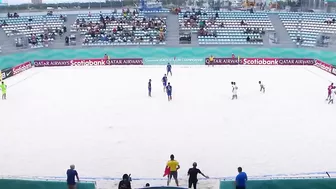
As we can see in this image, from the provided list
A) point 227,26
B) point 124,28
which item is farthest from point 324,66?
point 124,28

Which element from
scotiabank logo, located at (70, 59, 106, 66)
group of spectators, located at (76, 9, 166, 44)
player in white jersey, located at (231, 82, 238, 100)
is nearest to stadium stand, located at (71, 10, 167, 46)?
group of spectators, located at (76, 9, 166, 44)

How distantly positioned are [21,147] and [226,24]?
1509 inches

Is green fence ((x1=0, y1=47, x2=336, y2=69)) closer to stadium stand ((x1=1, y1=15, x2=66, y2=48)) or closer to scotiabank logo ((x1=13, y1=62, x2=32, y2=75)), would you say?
scotiabank logo ((x1=13, y1=62, x2=32, y2=75))

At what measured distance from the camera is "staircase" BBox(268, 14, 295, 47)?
1838 inches

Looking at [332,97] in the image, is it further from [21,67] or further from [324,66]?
[21,67]

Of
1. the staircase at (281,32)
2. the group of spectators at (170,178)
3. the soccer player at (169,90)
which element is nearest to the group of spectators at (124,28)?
the staircase at (281,32)

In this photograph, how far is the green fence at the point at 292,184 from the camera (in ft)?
37.4

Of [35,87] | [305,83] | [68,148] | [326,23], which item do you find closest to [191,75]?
[305,83]

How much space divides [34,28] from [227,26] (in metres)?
24.4

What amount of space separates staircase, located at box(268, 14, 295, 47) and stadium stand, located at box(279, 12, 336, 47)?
0.45m

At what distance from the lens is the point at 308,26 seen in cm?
5081

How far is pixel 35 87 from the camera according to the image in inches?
1221

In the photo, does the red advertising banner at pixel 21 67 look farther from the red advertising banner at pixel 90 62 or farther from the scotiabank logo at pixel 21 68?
the red advertising banner at pixel 90 62

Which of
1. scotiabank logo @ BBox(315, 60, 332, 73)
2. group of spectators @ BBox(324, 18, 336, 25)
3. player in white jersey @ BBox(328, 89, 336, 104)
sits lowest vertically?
player in white jersey @ BBox(328, 89, 336, 104)
